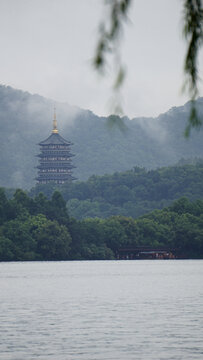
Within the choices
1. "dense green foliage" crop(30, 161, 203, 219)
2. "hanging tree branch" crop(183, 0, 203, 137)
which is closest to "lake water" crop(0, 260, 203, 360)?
"hanging tree branch" crop(183, 0, 203, 137)

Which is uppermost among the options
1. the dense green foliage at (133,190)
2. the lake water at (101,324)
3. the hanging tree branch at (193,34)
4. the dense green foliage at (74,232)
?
the dense green foliage at (133,190)

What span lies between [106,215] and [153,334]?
479 ft

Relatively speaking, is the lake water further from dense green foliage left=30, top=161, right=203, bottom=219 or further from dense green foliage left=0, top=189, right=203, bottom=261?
dense green foliage left=30, top=161, right=203, bottom=219

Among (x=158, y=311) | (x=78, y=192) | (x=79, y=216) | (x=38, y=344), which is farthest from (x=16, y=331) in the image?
(x=78, y=192)

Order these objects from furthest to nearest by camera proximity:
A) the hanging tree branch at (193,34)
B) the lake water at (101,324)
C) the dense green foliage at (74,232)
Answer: the dense green foliage at (74,232), the lake water at (101,324), the hanging tree branch at (193,34)

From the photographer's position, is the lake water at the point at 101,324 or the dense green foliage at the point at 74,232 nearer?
the lake water at the point at 101,324

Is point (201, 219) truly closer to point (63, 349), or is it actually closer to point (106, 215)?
point (106, 215)

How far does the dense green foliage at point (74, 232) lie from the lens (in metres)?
112

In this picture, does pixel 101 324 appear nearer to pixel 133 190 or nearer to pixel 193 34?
pixel 193 34

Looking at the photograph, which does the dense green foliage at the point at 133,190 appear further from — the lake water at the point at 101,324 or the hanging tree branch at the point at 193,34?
the hanging tree branch at the point at 193,34

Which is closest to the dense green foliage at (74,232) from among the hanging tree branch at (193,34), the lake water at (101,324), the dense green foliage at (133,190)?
the dense green foliage at (133,190)

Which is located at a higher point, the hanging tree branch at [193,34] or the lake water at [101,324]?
the hanging tree branch at [193,34]

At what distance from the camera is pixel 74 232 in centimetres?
11825

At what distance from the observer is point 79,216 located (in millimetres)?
172625
